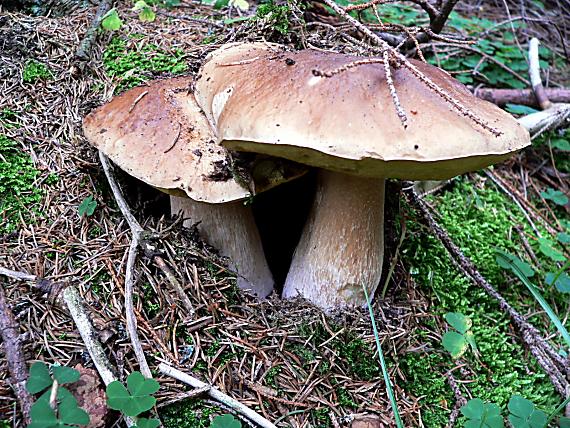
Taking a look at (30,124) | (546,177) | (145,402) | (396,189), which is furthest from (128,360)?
(546,177)

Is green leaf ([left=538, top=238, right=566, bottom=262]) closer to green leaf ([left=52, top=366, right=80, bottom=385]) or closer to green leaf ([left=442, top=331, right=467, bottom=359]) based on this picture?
green leaf ([left=442, top=331, right=467, bottom=359])

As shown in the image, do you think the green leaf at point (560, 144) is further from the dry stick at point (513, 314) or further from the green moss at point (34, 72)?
the green moss at point (34, 72)

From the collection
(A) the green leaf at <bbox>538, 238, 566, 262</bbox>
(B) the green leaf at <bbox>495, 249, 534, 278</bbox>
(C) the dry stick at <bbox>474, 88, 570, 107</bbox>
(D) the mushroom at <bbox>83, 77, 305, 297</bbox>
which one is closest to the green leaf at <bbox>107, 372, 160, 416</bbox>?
(D) the mushroom at <bbox>83, 77, 305, 297</bbox>

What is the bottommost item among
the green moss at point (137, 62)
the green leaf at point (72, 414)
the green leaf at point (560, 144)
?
the green leaf at point (560, 144)

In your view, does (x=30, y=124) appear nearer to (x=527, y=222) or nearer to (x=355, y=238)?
(x=355, y=238)

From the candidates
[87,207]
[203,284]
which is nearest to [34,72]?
[87,207]

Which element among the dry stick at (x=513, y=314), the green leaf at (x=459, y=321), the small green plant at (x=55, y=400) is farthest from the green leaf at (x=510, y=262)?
the small green plant at (x=55, y=400)
